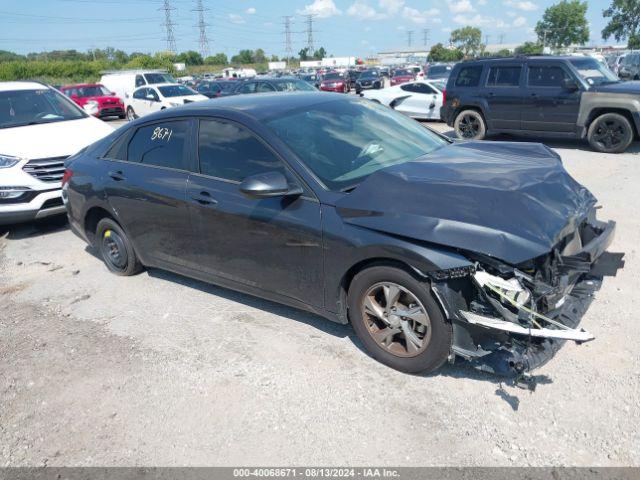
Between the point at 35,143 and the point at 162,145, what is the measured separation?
351 centimetres

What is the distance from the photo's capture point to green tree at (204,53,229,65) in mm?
115762

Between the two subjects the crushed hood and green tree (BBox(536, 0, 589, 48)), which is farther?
green tree (BBox(536, 0, 589, 48))

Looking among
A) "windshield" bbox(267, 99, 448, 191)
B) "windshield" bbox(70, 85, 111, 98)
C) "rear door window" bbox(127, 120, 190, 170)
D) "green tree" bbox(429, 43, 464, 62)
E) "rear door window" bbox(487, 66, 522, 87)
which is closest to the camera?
"windshield" bbox(267, 99, 448, 191)

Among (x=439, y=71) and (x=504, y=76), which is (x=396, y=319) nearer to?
(x=504, y=76)

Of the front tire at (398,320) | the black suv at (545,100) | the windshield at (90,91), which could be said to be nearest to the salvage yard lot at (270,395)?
the front tire at (398,320)

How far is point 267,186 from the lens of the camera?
3338mm

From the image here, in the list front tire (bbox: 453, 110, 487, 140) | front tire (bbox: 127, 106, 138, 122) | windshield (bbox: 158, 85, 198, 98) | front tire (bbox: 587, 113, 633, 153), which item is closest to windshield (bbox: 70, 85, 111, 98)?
front tire (bbox: 127, 106, 138, 122)

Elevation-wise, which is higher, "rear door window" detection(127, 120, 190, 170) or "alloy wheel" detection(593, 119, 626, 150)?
"rear door window" detection(127, 120, 190, 170)

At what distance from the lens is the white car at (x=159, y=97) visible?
19.9m

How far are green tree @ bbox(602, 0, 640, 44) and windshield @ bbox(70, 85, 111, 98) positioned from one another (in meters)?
92.3

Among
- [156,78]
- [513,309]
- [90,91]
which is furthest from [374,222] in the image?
[156,78]

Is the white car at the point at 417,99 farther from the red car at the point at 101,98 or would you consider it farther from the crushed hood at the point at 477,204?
the red car at the point at 101,98

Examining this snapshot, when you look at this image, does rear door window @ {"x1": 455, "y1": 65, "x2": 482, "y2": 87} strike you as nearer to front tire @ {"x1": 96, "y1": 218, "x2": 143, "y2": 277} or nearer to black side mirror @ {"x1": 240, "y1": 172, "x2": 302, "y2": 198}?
front tire @ {"x1": 96, "y1": 218, "x2": 143, "y2": 277}

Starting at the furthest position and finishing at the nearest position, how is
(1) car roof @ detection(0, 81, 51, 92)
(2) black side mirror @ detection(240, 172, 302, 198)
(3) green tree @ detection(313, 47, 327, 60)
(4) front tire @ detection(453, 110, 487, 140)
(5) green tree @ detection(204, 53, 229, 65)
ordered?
Result: 1. (3) green tree @ detection(313, 47, 327, 60)
2. (5) green tree @ detection(204, 53, 229, 65)
3. (4) front tire @ detection(453, 110, 487, 140)
4. (1) car roof @ detection(0, 81, 51, 92)
5. (2) black side mirror @ detection(240, 172, 302, 198)
